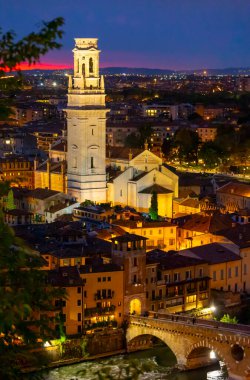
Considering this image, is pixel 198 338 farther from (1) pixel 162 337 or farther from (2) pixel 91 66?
(2) pixel 91 66

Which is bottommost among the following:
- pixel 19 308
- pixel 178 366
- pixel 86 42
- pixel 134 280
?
pixel 178 366

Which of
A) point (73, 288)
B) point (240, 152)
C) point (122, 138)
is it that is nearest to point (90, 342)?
point (73, 288)

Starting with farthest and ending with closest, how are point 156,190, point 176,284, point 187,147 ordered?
point 187,147 → point 156,190 → point 176,284

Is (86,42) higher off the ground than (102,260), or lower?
higher

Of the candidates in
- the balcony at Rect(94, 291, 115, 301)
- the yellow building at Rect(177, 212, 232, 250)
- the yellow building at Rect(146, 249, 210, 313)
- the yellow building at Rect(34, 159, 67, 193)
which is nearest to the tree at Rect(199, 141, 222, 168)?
the yellow building at Rect(34, 159, 67, 193)

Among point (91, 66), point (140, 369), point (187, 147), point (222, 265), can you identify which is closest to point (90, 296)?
point (140, 369)

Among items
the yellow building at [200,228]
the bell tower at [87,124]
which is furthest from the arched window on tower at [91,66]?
the yellow building at [200,228]

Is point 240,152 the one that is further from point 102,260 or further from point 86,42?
point 102,260
